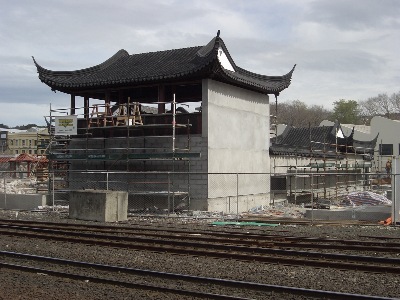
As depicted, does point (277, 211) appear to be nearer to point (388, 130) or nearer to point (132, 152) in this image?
point (132, 152)

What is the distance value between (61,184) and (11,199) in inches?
194

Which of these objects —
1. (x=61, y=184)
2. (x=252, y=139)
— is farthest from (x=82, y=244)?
(x=61, y=184)

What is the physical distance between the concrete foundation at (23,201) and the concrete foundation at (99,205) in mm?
5889

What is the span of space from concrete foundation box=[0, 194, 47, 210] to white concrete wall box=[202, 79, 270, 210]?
873cm

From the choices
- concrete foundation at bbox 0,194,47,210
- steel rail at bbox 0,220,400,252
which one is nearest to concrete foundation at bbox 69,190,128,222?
steel rail at bbox 0,220,400,252

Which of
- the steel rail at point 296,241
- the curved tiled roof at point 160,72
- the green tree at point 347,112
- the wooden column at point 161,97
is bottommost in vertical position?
the steel rail at point 296,241

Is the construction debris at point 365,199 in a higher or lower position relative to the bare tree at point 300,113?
lower

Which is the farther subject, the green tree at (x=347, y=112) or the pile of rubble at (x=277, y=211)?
the green tree at (x=347, y=112)

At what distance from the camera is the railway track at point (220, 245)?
411 inches

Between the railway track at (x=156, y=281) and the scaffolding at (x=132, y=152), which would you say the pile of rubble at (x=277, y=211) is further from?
the railway track at (x=156, y=281)

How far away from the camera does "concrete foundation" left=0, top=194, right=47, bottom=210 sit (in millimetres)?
25406

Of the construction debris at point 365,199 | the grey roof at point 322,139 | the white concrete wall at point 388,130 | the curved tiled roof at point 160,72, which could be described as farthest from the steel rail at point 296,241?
the white concrete wall at point 388,130

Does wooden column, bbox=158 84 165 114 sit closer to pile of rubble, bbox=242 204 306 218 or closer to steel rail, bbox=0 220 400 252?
pile of rubble, bbox=242 204 306 218

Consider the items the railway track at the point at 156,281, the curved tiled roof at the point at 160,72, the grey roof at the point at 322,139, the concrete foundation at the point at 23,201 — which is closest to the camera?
the railway track at the point at 156,281
